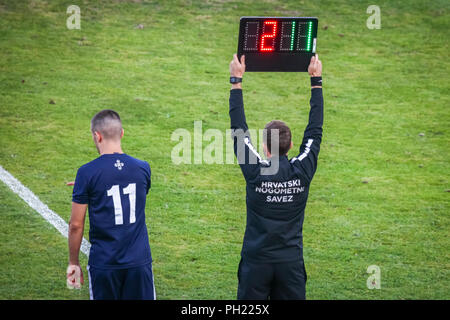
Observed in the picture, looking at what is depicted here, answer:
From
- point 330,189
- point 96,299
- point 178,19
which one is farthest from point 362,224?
point 178,19

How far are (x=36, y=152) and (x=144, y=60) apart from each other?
5.03 m

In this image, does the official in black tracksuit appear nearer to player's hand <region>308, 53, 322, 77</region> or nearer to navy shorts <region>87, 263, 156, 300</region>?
player's hand <region>308, 53, 322, 77</region>

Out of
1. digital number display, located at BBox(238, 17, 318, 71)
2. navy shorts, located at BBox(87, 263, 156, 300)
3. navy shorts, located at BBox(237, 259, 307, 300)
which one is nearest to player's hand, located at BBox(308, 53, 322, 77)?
digital number display, located at BBox(238, 17, 318, 71)

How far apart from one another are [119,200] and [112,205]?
7 centimetres

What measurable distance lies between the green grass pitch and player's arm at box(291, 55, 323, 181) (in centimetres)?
246

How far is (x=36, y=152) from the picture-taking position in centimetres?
1090

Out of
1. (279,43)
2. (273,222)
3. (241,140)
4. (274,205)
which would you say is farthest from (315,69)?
(273,222)

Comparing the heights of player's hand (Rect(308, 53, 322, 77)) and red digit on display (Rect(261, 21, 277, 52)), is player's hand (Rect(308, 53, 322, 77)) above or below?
below

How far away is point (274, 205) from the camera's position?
5.09m

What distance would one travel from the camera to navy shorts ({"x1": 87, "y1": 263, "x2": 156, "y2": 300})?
16.5ft

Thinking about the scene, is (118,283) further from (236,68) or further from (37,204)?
(37,204)

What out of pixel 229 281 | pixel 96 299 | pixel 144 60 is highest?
pixel 144 60

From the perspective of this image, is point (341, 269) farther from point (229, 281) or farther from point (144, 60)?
point (144, 60)

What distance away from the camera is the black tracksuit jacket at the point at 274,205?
5.08 m
